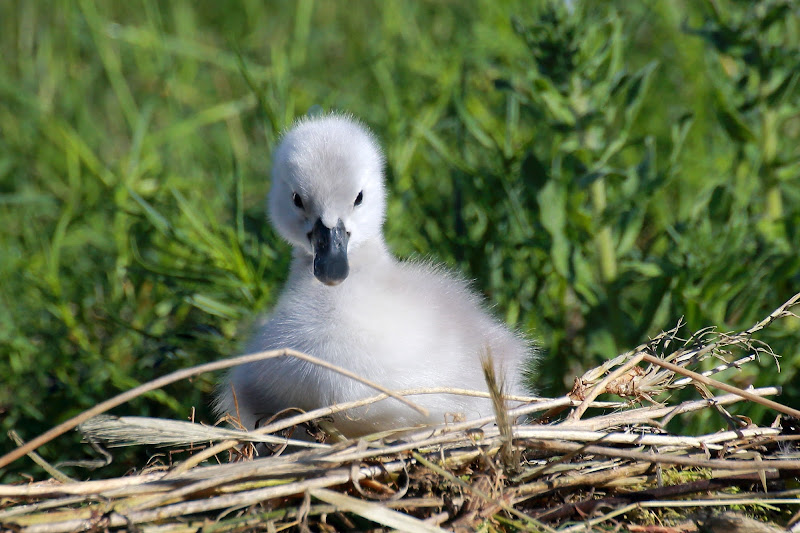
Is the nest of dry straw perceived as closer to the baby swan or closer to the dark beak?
the baby swan

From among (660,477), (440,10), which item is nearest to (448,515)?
(660,477)

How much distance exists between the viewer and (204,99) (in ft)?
16.6

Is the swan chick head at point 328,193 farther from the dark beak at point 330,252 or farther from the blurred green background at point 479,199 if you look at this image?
the blurred green background at point 479,199

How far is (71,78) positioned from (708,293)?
149 inches

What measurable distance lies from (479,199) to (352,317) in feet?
3.74

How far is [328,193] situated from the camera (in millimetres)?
2357

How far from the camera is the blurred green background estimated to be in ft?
9.36

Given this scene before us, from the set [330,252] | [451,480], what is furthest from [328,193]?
[451,480]

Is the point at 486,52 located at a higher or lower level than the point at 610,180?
higher

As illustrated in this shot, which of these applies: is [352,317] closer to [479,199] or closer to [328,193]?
[328,193]

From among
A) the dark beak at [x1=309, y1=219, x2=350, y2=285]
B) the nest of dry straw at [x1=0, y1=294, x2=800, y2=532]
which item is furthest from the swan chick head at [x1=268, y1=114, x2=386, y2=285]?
the nest of dry straw at [x1=0, y1=294, x2=800, y2=532]

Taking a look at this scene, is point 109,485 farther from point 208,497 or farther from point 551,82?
point 551,82

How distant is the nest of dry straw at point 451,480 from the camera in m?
1.88

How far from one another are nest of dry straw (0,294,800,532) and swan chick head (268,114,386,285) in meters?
0.46
